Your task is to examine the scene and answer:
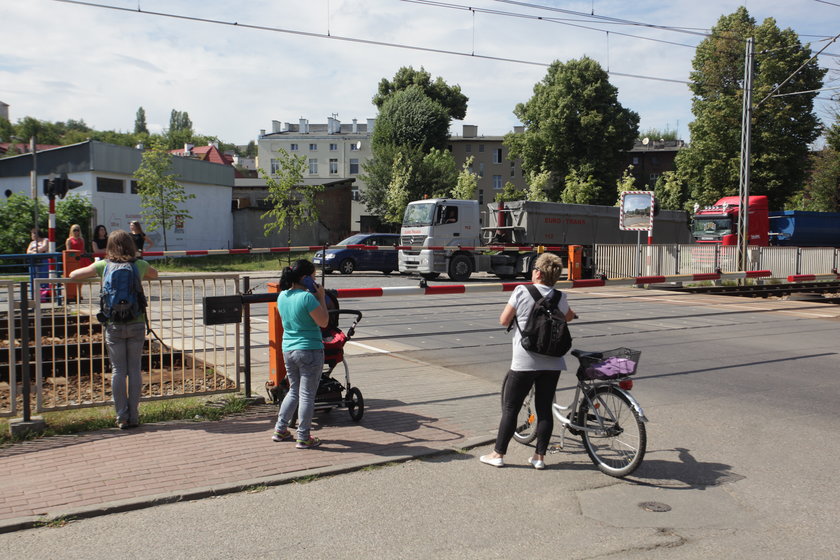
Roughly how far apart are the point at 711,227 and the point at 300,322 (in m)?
31.8

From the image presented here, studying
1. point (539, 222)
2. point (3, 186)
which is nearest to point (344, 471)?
point (539, 222)

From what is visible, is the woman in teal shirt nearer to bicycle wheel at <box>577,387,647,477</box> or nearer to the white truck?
bicycle wheel at <box>577,387,647,477</box>

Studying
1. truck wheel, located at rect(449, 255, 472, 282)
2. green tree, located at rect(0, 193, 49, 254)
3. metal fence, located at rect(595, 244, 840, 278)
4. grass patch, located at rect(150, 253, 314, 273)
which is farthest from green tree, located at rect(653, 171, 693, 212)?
green tree, located at rect(0, 193, 49, 254)

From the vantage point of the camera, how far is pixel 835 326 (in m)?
14.4

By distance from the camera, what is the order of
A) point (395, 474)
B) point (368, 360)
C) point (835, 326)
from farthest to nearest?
point (835, 326), point (368, 360), point (395, 474)

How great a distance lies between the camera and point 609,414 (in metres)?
5.19

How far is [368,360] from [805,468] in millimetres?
5610

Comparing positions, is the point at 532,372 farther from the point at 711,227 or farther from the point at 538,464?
the point at 711,227

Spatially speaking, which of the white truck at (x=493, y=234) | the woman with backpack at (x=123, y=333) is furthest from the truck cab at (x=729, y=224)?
the woman with backpack at (x=123, y=333)

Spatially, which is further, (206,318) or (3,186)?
(3,186)

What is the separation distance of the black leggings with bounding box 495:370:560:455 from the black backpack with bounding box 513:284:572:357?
8.8 inches

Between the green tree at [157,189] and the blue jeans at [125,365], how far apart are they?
27835 millimetres

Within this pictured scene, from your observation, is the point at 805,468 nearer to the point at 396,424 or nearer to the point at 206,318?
the point at 396,424

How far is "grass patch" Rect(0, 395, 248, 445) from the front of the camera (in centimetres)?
604
